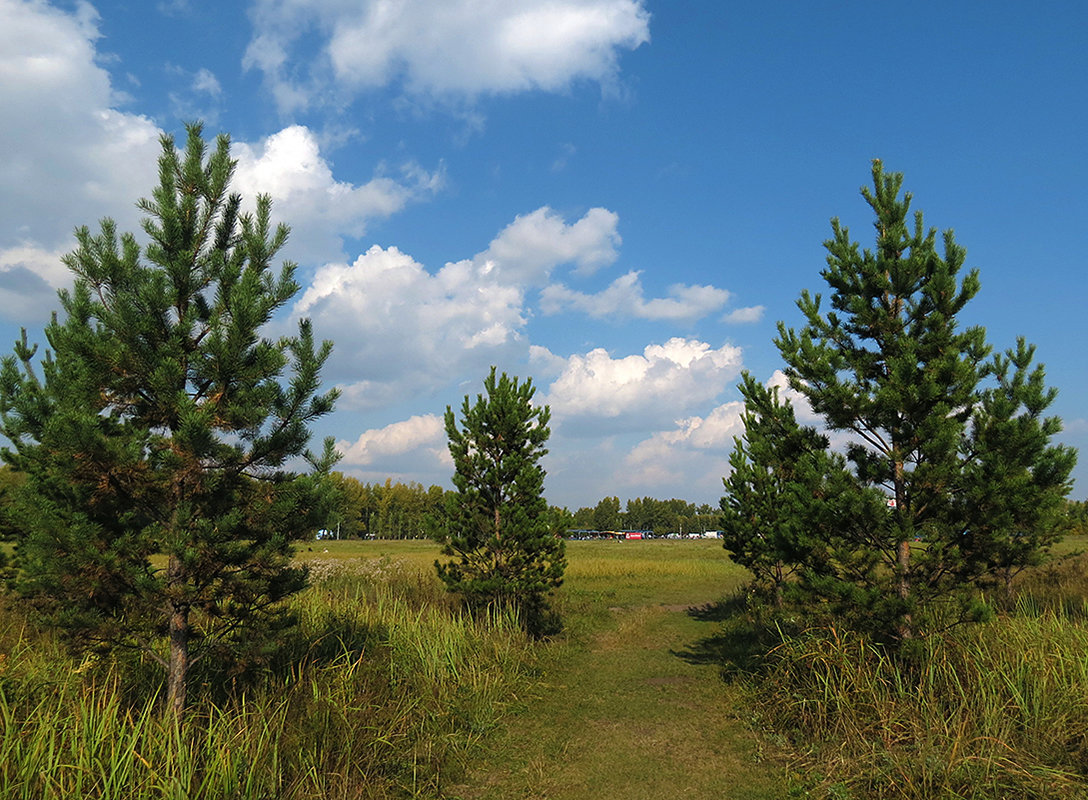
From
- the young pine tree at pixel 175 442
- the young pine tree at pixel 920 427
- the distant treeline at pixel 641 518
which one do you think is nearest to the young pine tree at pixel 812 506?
the young pine tree at pixel 920 427

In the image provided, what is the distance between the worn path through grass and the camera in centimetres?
593

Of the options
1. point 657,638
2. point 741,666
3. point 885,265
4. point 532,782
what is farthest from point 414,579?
point 885,265

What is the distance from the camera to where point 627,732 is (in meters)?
7.41

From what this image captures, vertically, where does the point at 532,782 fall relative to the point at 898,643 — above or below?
below

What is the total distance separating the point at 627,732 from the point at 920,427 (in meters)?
5.00

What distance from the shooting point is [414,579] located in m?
17.8

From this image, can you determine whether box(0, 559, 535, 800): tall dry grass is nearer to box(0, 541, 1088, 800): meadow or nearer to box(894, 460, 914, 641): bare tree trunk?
box(0, 541, 1088, 800): meadow

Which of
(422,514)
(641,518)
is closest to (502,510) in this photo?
(422,514)

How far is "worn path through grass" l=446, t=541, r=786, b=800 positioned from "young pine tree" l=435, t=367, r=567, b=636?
4.98 ft

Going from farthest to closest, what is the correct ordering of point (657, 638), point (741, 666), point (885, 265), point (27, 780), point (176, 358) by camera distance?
point (657, 638)
point (741, 666)
point (885, 265)
point (176, 358)
point (27, 780)

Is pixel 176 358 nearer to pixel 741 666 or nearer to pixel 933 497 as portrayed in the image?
pixel 933 497

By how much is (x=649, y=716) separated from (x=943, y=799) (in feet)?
12.3

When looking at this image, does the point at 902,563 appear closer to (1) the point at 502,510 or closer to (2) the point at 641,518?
(1) the point at 502,510

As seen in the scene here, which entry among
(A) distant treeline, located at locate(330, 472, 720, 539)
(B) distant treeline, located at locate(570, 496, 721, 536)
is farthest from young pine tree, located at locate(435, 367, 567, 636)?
(B) distant treeline, located at locate(570, 496, 721, 536)
